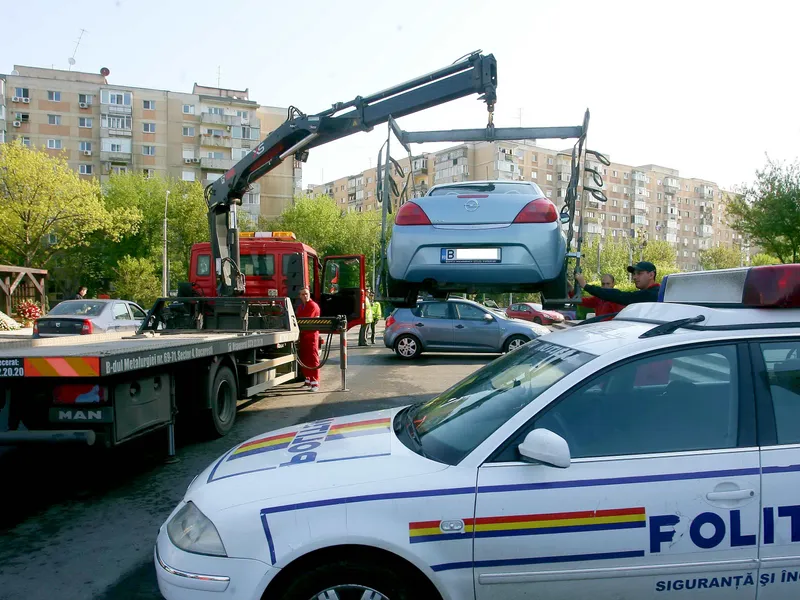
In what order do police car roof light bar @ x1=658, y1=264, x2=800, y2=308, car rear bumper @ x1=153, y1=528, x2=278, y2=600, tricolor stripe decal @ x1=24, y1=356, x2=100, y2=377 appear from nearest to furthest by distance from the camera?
car rear bumper @ x1=153, y1=528, x2=278, y2=600 < police car roof light bar @ x1=658, y1=264, x2=800, y2=308 < tricolor stripe decal @ x1=24, y1=356, x2=100, y2=377

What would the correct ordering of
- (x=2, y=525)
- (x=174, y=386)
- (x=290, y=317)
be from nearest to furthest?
(x=2, y=525) → (x=174, y=386) → (x=290, y=317)

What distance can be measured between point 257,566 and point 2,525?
3.10 metres

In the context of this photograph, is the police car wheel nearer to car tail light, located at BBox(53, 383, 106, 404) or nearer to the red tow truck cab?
car tail light, located at BBox(53, 383, 106, 404)

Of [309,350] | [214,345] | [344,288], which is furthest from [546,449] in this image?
[344,288]

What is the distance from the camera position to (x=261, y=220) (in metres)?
56.8

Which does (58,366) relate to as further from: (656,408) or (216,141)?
(216,141)

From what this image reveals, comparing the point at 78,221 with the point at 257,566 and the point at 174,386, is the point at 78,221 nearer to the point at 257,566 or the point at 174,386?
the point at 174,386

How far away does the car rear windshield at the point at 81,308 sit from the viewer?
47.3 ft

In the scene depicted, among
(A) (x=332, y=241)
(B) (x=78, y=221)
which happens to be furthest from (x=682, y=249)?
(B) (x=78, y=221)

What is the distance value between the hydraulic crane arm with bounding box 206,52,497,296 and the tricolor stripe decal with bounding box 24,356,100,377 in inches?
212

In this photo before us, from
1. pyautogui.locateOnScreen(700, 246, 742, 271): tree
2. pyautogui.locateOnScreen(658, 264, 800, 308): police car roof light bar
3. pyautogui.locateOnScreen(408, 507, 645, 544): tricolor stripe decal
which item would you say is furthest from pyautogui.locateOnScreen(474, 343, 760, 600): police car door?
pyautogui.locateOnScreen(700, 246, 742, 271): tree

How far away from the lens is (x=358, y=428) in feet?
10.6

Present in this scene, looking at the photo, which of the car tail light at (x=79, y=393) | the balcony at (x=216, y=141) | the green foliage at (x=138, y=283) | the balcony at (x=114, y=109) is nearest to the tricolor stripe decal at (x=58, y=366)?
the car tail light at (x=79, y=393)

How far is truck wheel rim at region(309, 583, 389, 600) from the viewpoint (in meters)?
2.33
